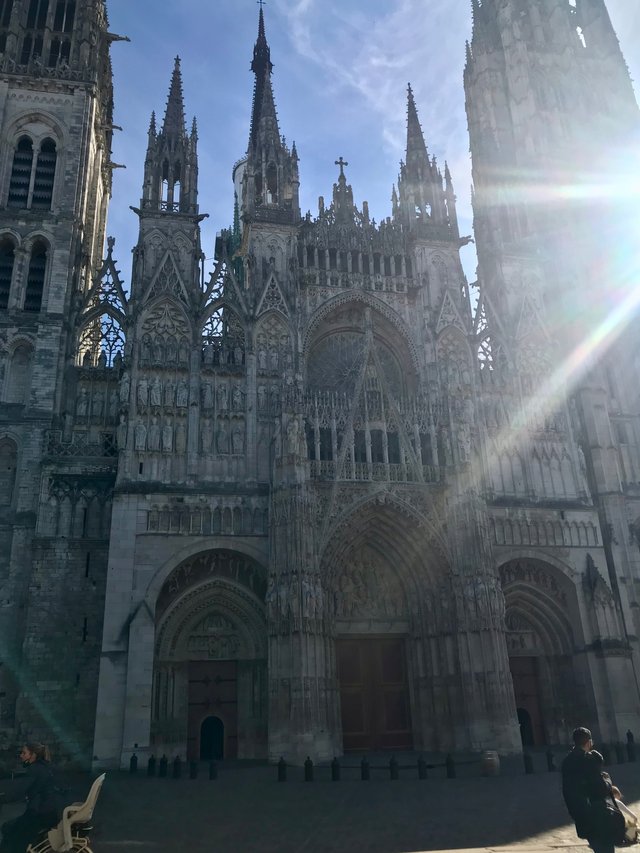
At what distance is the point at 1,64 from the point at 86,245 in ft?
32.1

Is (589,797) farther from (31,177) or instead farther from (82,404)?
(31,177)

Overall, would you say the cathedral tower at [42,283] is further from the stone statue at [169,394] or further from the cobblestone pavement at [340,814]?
the cobblestone pavement at [340,814]

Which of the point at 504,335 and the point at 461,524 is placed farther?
the point at 504,335

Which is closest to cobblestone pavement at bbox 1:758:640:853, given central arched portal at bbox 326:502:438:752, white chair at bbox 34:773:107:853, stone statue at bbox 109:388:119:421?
white chair at bbox 34:773:107:853

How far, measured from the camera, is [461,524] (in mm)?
27688

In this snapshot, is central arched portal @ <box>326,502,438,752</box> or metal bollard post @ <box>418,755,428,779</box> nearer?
metal bollard post @ <box>418,755,428,779</box>

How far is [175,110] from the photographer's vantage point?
3650 cm

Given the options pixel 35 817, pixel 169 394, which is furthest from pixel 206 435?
pixel 35 817

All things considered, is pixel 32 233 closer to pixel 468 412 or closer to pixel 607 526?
pixel 468 412

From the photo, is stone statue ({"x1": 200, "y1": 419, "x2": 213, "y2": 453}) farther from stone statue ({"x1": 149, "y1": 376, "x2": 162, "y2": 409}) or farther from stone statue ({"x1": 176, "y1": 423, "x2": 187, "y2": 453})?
stone statue ({"x1": 149, "y1": 376, "x2": 162, "y2": 409})

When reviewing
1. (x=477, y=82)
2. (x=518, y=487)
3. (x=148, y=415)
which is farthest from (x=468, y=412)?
(x=477, y=82)

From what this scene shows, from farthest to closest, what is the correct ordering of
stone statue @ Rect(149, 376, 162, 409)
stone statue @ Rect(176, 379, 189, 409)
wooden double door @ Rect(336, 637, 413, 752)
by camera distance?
1. stone statue @ Rect(176, 379, 189, 409)
2. stone statue @ Rect(149, 376, 162, 409)
3. wooden double door @ Rect(336, 637, 413, 752)

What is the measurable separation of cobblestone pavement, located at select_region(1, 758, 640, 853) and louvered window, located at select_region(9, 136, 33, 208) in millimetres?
26220

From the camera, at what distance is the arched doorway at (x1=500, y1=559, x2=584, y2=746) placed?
1163 inches
